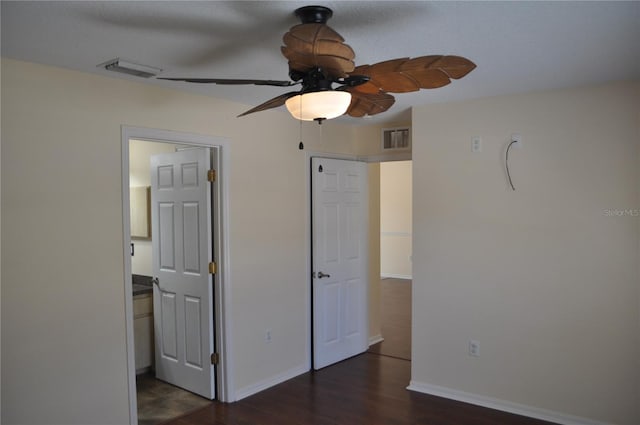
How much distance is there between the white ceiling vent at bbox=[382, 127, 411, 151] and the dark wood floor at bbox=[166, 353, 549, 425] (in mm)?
2186

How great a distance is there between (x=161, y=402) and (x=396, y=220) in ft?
21.8

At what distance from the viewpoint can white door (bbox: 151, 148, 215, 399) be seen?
12.6ft

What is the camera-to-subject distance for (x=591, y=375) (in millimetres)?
3410

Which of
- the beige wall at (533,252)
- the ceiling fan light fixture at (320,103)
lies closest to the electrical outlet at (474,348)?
the beige wall at (533,252)

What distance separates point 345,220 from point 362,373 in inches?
58.2

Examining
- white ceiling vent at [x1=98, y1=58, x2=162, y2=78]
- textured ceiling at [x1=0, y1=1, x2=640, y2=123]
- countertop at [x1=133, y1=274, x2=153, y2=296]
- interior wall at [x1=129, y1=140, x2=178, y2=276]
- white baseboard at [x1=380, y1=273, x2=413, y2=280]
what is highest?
textured ceiling at [x1=0, y1=1, x2=640, y2=123]

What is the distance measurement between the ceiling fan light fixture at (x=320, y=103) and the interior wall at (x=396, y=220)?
771 centimetres

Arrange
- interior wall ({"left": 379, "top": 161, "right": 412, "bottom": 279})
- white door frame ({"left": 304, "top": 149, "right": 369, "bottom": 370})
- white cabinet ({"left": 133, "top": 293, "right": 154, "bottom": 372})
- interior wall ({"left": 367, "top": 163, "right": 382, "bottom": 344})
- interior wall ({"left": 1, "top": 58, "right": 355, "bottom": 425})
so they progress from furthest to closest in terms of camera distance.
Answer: interior wall ({"left": 379, "top": 161, "right": 412, "bottom": 279}) < interior wall ({"left": 367, "top": 163, "right": 382, "bottom": 344}) < white door frame ({"left": 304, "top": 149, "right": 369, "bottom": 370}) < white cabinet ({"left": 133, "top": 293, "right": 154, "bottom": 372}) < interior wall ({"left": 1, "top": 58, "right": 355, "bottom": 425})

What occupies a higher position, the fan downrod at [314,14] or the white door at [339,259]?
the fan downrod at [314,14]

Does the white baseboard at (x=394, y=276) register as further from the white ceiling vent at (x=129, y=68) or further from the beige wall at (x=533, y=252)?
the white ceiling vent at (x=129, y=68)

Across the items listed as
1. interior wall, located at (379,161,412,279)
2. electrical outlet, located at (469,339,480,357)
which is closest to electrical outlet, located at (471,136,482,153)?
electrical outlet, located at (469,339,480,357)

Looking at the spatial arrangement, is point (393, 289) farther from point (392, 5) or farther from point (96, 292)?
point (392, 5)

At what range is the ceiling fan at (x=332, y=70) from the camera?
1796 mm

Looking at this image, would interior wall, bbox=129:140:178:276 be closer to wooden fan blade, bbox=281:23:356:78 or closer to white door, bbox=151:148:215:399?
white door, bbox=151:148:215:399
